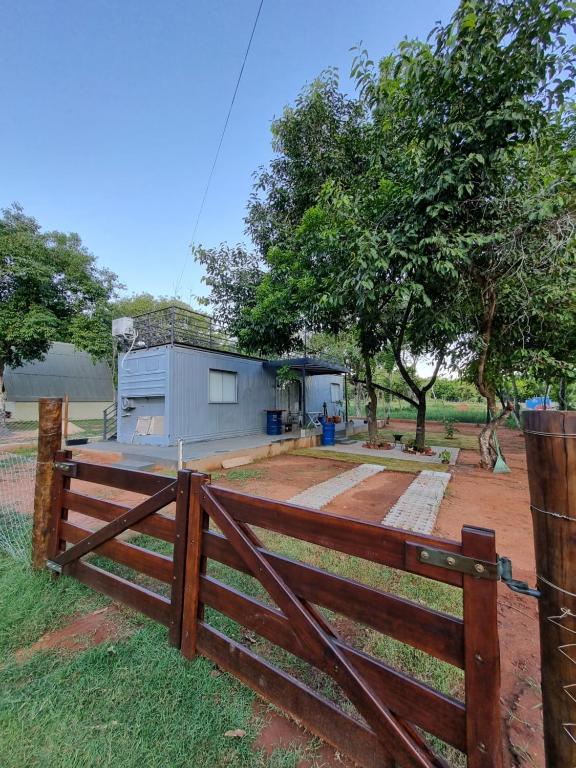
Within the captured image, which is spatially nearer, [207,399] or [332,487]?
[332,487]

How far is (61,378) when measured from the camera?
770 inches

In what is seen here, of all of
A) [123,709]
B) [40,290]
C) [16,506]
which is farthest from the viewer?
[40,290]

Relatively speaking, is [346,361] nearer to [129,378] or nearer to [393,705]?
[129,378]

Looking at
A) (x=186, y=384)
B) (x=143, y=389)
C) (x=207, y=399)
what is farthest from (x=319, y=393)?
(x=143, y=389)

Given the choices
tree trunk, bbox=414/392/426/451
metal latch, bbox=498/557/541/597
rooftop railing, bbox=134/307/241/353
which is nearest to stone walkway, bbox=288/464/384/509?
tree trunk, bbox=414/392/426/451

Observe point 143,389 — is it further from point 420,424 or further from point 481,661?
point 481,661

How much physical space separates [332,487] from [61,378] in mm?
20338

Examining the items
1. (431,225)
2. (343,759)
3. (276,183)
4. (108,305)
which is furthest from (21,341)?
(343,759)

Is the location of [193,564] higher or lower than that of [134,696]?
higher

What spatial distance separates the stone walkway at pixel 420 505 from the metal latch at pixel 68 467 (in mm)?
2991

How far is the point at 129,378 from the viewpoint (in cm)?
973

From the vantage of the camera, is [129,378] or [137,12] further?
[129,378]

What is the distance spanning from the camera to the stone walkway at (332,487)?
186 inches

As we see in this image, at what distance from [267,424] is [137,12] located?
1047 centimetres
